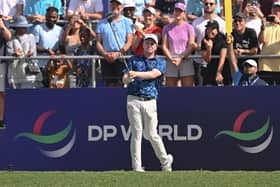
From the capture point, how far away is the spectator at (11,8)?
46.5ft

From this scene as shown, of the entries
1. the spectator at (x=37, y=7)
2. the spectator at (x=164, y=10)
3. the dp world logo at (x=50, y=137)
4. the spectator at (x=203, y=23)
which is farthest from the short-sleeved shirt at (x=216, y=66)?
the spectator at (x=37, y=7)

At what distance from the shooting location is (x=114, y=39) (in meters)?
13.2

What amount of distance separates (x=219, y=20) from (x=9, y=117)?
4.05 meters

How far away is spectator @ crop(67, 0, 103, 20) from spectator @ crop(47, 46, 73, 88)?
1.38 m

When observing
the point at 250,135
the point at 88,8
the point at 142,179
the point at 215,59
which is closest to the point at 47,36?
the point at 88,8

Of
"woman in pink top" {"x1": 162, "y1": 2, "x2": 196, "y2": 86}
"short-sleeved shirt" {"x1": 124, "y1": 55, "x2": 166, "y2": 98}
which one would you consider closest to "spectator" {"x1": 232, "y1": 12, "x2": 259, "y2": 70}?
"woman in pink top" {"x1": 162, "y1": 2, "x2": 196, "y2": 86}

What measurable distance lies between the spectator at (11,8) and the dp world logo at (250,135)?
185 inches

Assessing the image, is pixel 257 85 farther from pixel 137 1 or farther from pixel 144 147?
pixel 137 1

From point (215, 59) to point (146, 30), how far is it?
1.36 metres

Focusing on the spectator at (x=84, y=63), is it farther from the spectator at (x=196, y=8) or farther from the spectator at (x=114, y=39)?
the spectator at (x=196, y=8)

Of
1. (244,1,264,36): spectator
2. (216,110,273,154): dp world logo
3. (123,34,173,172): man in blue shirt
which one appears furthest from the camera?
(244,1,264,36): spectator

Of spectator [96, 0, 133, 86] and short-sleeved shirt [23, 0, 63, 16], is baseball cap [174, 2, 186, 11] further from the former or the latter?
short-sleeved shirt [23, 0, 63, 16]

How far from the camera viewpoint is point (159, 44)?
13.2 meters

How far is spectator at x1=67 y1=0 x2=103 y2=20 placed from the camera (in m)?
14.2
